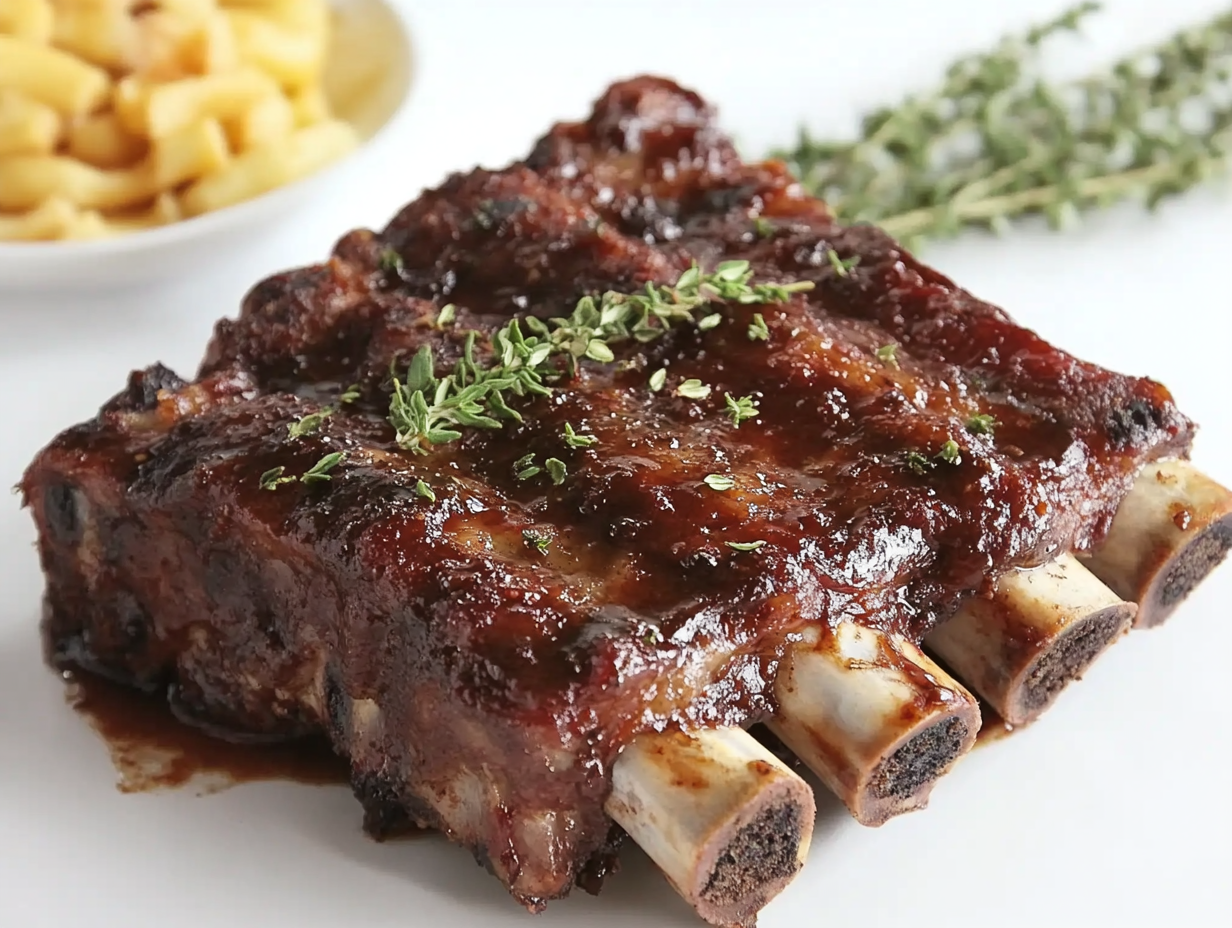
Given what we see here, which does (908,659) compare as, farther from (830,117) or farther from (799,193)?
(830,117)

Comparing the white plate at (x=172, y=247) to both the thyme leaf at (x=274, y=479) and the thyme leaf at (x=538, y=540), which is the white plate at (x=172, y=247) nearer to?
the thyme leaf at (x=274, y=479)

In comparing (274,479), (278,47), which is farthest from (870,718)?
(278,47)

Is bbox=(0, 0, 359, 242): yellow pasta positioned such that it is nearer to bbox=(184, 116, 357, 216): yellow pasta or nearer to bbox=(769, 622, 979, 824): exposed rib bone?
bbox=(184, 116, 357, 216): yellow pasta

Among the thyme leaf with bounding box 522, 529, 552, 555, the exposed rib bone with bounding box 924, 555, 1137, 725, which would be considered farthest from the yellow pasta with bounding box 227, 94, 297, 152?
the exposed rib bone with bounding box 924, 555, 1137, 725

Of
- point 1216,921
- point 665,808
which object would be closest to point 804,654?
point 665,808

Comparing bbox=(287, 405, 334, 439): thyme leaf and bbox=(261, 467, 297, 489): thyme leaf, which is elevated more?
bbox=(287, 405, 334, 439): thyme leaf

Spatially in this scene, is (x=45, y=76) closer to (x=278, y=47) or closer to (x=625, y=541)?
(x=278, y=47)
